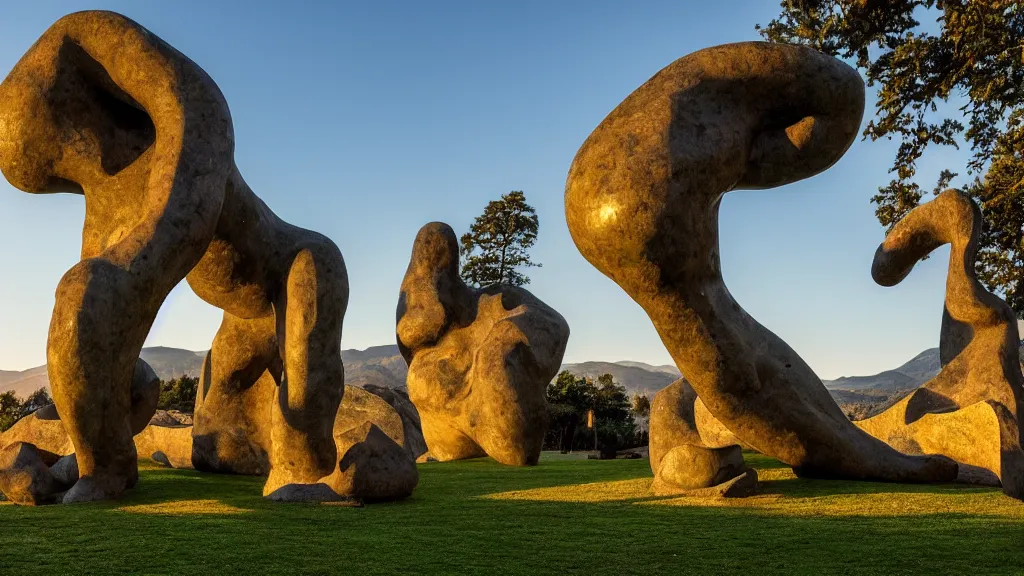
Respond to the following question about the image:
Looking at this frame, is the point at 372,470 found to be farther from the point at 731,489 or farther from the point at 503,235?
the point at 503,235

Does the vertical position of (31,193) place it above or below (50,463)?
above

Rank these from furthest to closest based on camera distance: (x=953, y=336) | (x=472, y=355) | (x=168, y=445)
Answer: (x=472, y=355)
(x=168, y=445)
(x=953, y=336)

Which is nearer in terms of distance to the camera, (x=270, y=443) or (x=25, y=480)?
(x=25, y=480)

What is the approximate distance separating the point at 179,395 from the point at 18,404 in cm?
377

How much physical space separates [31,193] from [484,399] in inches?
215

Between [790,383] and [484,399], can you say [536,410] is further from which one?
[790,383]

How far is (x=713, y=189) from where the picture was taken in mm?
4852

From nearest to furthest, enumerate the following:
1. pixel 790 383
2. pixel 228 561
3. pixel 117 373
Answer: pixel 228 561 < pixel 117 373 < pixel 790 383

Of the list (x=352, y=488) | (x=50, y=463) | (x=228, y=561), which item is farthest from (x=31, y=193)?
(x=228, y=561)

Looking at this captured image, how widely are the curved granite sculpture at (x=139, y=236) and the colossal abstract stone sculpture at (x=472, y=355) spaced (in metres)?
3.97

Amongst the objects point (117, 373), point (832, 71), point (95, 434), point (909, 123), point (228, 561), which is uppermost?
point (909, 123)

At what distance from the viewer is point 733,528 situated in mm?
3947

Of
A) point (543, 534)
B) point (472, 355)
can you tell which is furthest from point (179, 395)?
point (543, 534)

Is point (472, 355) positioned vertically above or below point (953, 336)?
above
